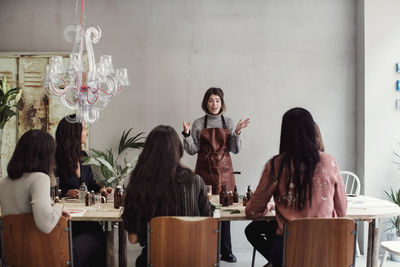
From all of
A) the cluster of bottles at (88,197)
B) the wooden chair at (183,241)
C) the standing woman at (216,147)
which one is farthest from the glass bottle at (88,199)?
the standing woman at (216,147)

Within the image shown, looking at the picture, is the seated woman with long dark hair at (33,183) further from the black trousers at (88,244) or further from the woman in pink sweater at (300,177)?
the woman in pink sweater at (300,177)

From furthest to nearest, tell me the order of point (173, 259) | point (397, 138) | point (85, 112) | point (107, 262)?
point (397, 138) < point (85, 112) < point (107, 262) < point (173, 259)

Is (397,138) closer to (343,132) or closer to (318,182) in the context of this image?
(343,132)

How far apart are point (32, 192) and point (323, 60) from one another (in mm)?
3713

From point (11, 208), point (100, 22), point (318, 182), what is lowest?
point (11, 208)

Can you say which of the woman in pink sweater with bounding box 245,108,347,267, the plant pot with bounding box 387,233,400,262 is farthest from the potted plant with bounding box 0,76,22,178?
the plant pot with bounding box 387,233,400,262

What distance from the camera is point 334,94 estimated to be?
17.3 feet

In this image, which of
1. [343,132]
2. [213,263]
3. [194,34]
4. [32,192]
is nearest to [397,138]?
[343,132]

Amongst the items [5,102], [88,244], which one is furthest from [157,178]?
[5,102]

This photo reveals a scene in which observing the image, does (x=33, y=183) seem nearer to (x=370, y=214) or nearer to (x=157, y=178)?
(x=157, y=178)

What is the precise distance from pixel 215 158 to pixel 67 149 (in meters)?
1.49

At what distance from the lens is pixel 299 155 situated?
8.87 ft

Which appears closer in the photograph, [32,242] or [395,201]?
[32,242]

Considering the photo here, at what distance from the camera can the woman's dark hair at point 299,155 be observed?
2689 millimetres
